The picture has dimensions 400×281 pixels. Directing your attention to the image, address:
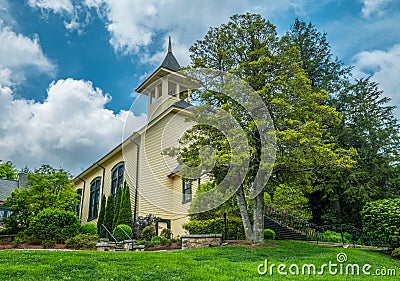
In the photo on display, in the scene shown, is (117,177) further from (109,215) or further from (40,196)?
(40,196)

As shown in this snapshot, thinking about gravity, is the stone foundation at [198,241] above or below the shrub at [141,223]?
below

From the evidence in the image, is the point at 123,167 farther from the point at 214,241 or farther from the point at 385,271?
the point at 385,271

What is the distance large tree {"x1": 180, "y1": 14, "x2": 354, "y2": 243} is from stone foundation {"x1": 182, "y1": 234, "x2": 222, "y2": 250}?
1208 millimetres

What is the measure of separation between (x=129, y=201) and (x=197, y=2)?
992 cm

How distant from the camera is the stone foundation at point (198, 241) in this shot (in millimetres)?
10719

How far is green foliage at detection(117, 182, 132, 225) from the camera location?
16609 millimetres

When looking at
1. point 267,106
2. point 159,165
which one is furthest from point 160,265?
point 159,165

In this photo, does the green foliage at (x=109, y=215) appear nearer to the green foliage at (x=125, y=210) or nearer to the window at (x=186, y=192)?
the green foliage at (x=125, y=210)

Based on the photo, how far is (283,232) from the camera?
14383mm

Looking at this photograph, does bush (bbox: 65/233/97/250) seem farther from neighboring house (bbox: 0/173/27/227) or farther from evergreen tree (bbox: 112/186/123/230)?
neighboring house (bbox: 0/173/27/227)

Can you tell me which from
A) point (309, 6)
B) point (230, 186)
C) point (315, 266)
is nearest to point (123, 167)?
point (230, 186)

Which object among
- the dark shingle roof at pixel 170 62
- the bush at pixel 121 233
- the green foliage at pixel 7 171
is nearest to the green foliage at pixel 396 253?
the bush at pixel 121 233

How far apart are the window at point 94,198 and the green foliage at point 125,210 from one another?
634cm

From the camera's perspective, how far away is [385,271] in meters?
7.06
